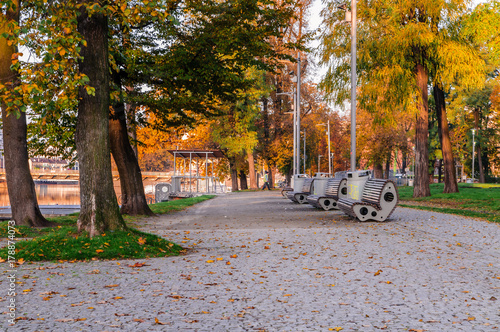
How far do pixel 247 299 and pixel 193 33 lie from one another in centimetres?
1127

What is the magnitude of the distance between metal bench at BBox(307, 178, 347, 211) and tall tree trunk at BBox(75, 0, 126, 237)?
980 centimetres

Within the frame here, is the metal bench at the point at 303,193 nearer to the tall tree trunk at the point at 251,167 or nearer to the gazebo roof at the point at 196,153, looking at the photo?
the gazebo roof at the point at 196,153

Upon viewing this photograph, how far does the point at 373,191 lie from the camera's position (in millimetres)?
13500

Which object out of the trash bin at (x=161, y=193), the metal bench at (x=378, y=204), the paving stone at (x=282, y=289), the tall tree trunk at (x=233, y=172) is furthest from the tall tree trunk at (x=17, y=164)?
the tall tree trunk at (x=233, y=172)

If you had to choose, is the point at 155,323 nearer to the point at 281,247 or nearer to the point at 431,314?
the point at 431,314

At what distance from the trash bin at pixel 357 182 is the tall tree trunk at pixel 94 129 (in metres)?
7.74

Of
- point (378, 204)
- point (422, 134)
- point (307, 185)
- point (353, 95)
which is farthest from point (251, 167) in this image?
point (378, 204)

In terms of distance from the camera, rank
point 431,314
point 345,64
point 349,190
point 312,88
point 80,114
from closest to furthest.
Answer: point 431,314, point 80,114, point 349,190, point 345,64, point 312,88

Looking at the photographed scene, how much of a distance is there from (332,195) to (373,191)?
13.0 ft

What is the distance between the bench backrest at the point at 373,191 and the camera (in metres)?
13.2

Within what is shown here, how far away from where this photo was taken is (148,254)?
8.05 meters

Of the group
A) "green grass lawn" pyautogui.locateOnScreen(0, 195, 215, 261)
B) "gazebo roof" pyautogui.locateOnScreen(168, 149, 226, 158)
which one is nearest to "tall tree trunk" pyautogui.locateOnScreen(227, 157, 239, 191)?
Result: "gazebo roof" pyautogui.locateOnScreen(168, 149, 226, 158)

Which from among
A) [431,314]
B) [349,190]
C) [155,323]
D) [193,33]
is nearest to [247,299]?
[155,323]

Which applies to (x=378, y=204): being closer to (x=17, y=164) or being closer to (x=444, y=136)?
(x=17, y=164)
